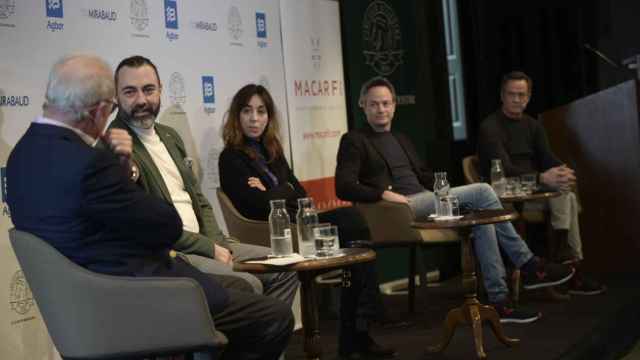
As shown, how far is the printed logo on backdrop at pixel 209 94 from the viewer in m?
5.36

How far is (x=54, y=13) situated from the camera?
4398 millimetres

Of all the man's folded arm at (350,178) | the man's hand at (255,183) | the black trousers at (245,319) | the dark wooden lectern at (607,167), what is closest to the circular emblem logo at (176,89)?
the man's hand at (255,183)

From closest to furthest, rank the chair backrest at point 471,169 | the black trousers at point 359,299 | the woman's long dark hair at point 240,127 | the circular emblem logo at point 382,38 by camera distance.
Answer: the black trousers at point 359,299
the woman's long dark hair at point 240,127
the chair backrest at point 471,169
the circular emblem logo at point 382,38

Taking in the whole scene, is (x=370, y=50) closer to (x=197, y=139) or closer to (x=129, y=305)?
(x=197, y=139)

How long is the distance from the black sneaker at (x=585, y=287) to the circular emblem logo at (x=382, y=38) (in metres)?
2.13

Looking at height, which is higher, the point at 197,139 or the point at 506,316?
the point at 197,139

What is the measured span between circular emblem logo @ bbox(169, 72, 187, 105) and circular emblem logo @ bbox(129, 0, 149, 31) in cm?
34

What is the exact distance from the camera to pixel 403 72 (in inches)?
296

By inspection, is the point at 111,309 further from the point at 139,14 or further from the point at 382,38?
the point at 382,38

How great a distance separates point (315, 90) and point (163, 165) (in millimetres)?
2288

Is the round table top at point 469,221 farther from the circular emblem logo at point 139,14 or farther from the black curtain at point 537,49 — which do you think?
the black curtain at point 537,49

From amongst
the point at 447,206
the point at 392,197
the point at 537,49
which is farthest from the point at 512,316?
the point at 537,49

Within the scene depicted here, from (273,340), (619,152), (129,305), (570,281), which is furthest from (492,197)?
(129,305)

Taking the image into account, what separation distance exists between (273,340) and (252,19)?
9.48 ft
